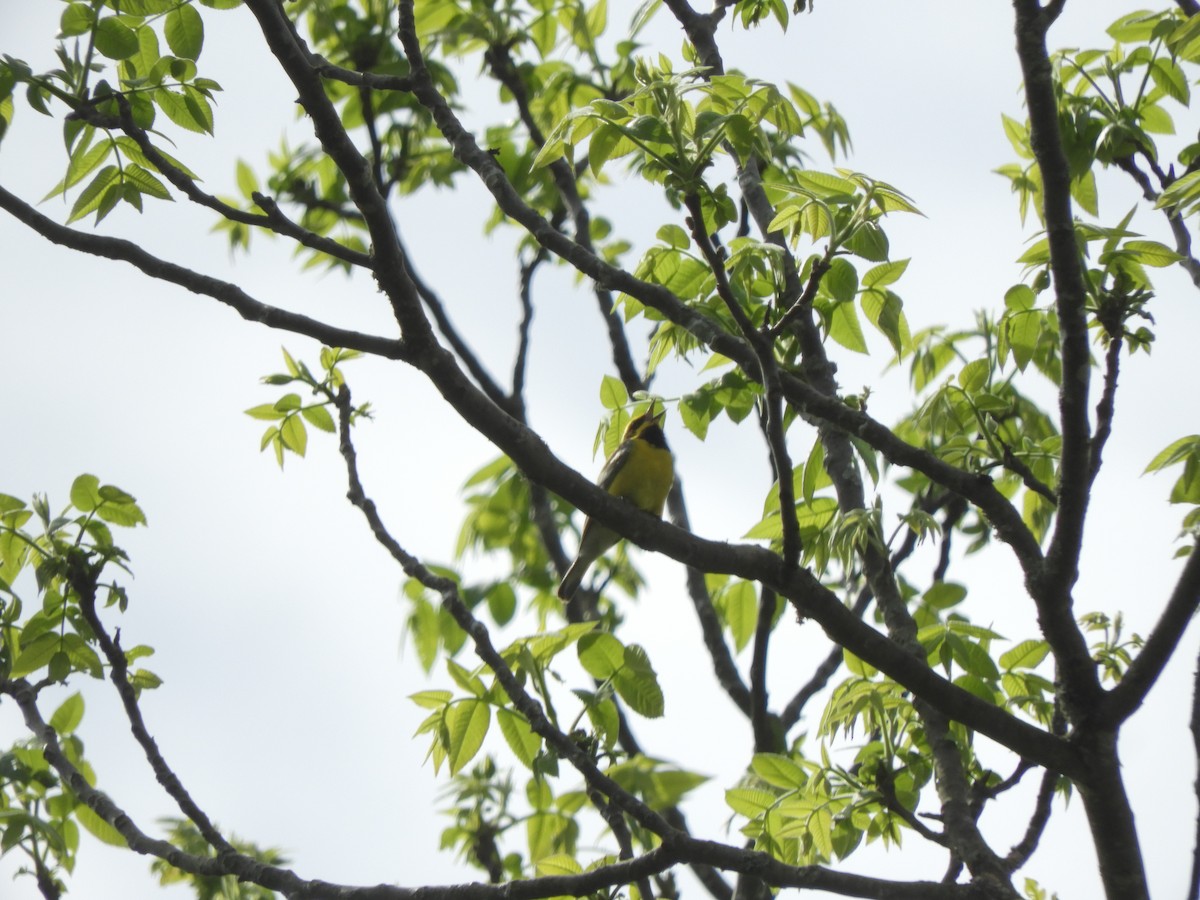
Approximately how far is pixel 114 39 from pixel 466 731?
7.56ft

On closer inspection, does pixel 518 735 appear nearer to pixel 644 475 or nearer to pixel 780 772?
pixel 780 772

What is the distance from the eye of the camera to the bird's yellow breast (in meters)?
7.88

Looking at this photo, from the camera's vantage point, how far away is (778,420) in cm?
296

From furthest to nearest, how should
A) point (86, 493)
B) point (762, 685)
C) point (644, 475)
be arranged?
point (644, 475) < point (762, 685) < point (86, 493)

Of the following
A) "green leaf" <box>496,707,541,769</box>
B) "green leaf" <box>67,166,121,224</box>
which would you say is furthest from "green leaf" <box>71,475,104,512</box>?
"green leaf" <box>496,707,541,769</box>

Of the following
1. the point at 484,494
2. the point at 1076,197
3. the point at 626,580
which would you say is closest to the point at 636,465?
the point at 626,580

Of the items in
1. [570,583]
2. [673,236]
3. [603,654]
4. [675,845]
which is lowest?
[675,845]

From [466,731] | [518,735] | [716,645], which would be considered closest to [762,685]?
[716,645]

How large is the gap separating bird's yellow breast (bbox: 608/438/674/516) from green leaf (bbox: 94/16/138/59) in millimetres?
4966

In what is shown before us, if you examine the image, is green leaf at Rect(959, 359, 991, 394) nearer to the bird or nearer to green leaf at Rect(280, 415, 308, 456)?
green leaf at Rect(280, 415, 308, 456)

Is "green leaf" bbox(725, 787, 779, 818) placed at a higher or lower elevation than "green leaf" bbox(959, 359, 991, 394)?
lower

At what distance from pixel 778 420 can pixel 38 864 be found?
360 cm

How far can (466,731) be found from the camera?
3.77 metres

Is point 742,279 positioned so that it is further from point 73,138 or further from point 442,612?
point 442,612
